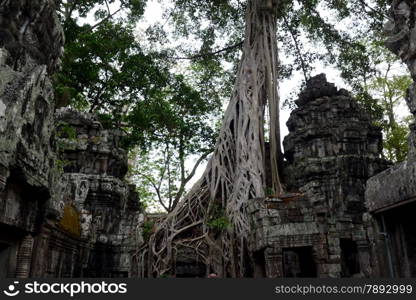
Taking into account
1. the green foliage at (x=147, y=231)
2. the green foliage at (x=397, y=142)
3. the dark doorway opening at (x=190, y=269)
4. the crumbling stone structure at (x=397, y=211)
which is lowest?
the dark doorway opening at (x=190, y=269)

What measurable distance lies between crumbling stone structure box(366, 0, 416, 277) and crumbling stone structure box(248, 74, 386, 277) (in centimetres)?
278

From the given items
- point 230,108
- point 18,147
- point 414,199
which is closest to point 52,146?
point 18,147

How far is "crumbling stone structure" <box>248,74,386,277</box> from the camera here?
5.36m

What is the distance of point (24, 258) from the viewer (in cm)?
261

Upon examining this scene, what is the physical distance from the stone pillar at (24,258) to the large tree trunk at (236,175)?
4222 millimetres

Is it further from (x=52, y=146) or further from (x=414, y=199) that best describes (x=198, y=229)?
(x=414, y=199)

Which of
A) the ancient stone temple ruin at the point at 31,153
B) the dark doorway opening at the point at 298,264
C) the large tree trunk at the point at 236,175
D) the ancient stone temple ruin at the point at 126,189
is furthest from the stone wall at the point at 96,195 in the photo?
the dark doorway opening at the point at 298,264

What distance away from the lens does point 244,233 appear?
650 cm

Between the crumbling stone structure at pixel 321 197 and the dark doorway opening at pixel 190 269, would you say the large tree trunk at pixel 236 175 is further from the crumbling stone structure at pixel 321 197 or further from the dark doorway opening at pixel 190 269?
the crumbling stone structure at pixel 321 197

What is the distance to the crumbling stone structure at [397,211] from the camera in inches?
90.7

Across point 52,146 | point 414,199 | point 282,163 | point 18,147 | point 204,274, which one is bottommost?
point 204,274

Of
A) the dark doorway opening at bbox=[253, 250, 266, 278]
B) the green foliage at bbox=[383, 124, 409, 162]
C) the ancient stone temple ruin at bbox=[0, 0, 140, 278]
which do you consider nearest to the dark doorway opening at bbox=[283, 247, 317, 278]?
the dark doorway opening at bbox=[253, 250, 266, 278]

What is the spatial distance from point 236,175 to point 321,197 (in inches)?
98.0

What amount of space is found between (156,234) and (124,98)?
4.69m
